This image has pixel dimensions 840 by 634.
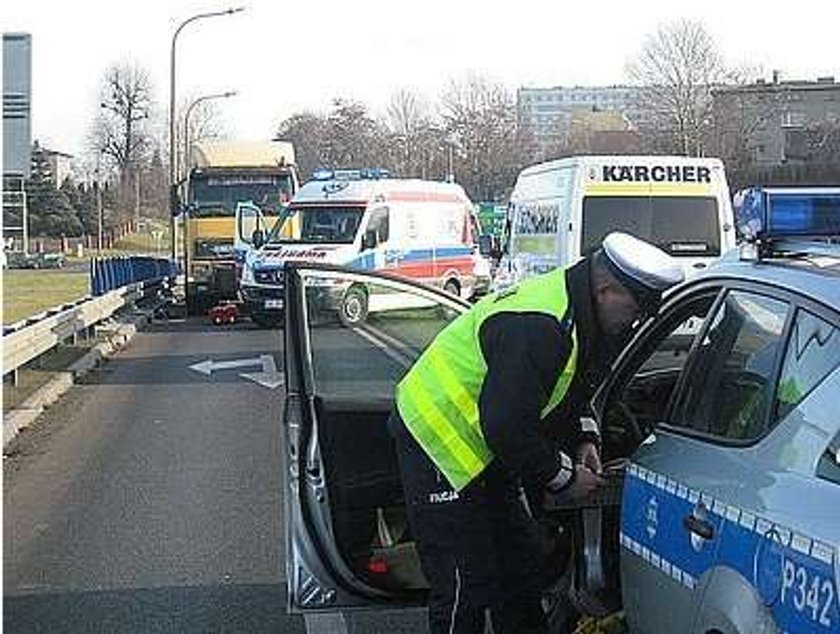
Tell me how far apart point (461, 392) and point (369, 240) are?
1871 cm

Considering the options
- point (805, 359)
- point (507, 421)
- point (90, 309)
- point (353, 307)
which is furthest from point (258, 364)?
point (805, 359)

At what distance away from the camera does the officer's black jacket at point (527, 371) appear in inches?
164

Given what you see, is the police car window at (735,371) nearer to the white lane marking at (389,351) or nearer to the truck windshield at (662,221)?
the white lane marking at (389,351)

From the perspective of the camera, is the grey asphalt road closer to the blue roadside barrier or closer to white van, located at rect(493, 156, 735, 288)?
white van, located at rect(493, 156, 735, 288)

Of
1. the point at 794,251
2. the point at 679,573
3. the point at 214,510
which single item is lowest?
the point at 214,510

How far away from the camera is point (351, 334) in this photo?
5668mm

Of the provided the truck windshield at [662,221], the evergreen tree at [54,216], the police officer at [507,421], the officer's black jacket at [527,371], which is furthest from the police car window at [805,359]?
the evergreen tree at [54,216]

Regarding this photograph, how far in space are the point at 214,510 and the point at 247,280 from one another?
16188 mm

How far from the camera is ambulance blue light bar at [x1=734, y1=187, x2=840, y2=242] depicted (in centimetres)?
413

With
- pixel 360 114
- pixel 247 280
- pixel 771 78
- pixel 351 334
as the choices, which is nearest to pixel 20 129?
pixel 351 334

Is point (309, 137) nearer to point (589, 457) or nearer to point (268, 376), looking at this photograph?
point (268, 376)

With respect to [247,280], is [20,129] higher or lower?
higher

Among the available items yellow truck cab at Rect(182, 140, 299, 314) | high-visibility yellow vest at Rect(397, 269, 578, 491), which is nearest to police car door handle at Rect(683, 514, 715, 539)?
high-visibility yellow vest at Rect(397, 269, 578, 491)

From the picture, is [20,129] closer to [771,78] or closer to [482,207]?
[482,207]
